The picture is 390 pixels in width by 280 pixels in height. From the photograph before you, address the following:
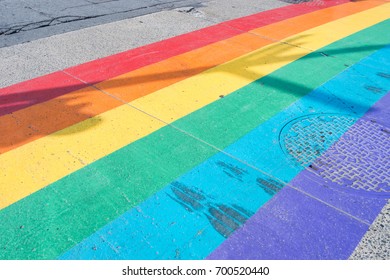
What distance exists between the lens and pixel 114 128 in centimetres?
425

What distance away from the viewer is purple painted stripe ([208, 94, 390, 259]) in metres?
2.93

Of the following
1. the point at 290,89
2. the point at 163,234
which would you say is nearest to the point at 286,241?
the point at 163,234

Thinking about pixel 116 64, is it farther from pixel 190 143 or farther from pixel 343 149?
pixel 343 149

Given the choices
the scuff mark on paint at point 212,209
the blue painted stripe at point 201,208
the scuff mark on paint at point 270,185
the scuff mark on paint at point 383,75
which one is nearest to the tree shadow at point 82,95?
the scuff mark on paint at point 383,75

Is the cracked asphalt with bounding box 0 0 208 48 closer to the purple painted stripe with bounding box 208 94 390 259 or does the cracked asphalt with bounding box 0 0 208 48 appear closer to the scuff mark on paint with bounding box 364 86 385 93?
the scuff mark on paint with bounding box 364 86 385 93

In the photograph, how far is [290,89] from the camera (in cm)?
524

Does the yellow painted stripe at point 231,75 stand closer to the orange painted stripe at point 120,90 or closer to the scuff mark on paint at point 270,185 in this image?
the orange painted stripe at point 120,90

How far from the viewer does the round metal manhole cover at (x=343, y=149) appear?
12.0 feet

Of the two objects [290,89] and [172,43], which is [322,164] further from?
[172,43]

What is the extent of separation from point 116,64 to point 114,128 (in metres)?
1.81

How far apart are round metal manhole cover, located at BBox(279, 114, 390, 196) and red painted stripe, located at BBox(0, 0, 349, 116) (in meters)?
2.60

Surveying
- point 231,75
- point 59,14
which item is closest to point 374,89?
point 231,75

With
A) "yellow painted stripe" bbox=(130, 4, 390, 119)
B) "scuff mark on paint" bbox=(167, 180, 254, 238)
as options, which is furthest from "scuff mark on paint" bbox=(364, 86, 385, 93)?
"scuff mark on paint" bbox=(167, 180, 254, 238)
